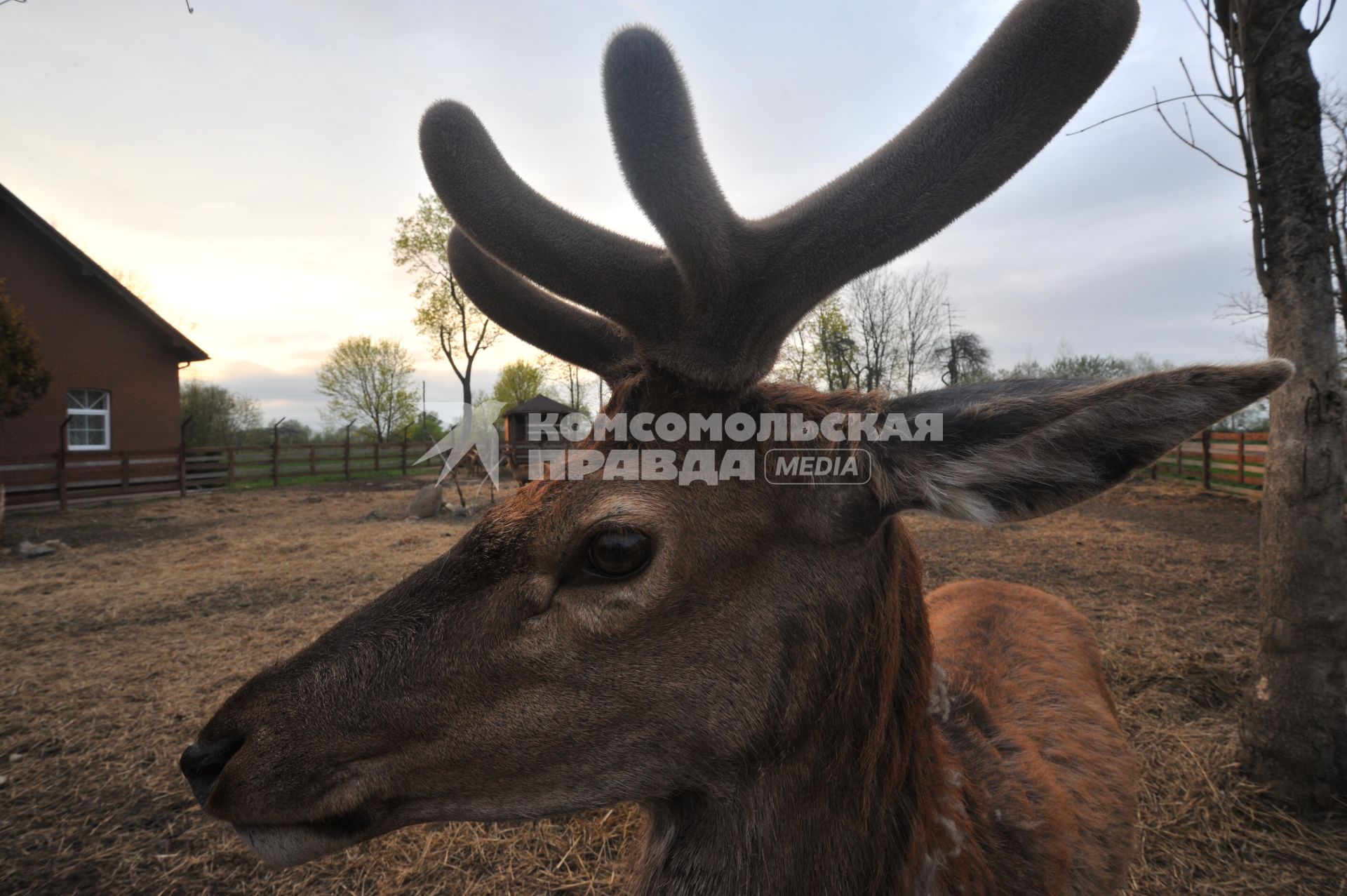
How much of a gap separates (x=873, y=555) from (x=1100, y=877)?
53.5 inches

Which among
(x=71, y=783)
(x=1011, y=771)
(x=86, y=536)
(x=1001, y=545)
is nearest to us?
(x=1011, y=771)

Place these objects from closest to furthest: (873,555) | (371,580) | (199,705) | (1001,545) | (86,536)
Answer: (873,555) < (199,705) < (371,580) < (1001,545) < (86,536)

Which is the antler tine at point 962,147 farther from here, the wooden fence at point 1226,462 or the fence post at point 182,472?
the fence post at point 182,472

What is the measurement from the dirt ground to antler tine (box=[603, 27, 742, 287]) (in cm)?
106

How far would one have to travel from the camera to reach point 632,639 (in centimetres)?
124

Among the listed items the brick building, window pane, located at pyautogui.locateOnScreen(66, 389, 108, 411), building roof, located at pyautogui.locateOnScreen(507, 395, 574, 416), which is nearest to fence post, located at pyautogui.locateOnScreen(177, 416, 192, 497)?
the brick building

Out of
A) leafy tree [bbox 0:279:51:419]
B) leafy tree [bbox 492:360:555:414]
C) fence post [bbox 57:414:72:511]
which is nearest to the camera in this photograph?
leafy tree [bbox 0:279:51:419]

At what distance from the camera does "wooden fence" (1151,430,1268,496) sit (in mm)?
14648

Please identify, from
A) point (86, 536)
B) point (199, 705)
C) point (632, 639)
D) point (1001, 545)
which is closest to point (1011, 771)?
point (632, 639)

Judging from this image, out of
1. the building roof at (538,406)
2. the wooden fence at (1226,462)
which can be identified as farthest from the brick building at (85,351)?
the wooden fence at (1226,462)

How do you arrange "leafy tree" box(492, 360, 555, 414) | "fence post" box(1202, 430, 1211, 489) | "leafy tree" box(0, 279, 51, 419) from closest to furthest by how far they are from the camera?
1. "leafy tree" box(0, 279, 51, 419)
2. "fence post" box(1202, 430, 1211, 489)
3. "leafy tree" box(492, 360, 555, 414)

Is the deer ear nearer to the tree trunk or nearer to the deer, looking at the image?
the deer

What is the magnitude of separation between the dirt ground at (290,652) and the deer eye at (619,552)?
90 centimetres

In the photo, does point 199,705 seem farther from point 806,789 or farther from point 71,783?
point 806,789
